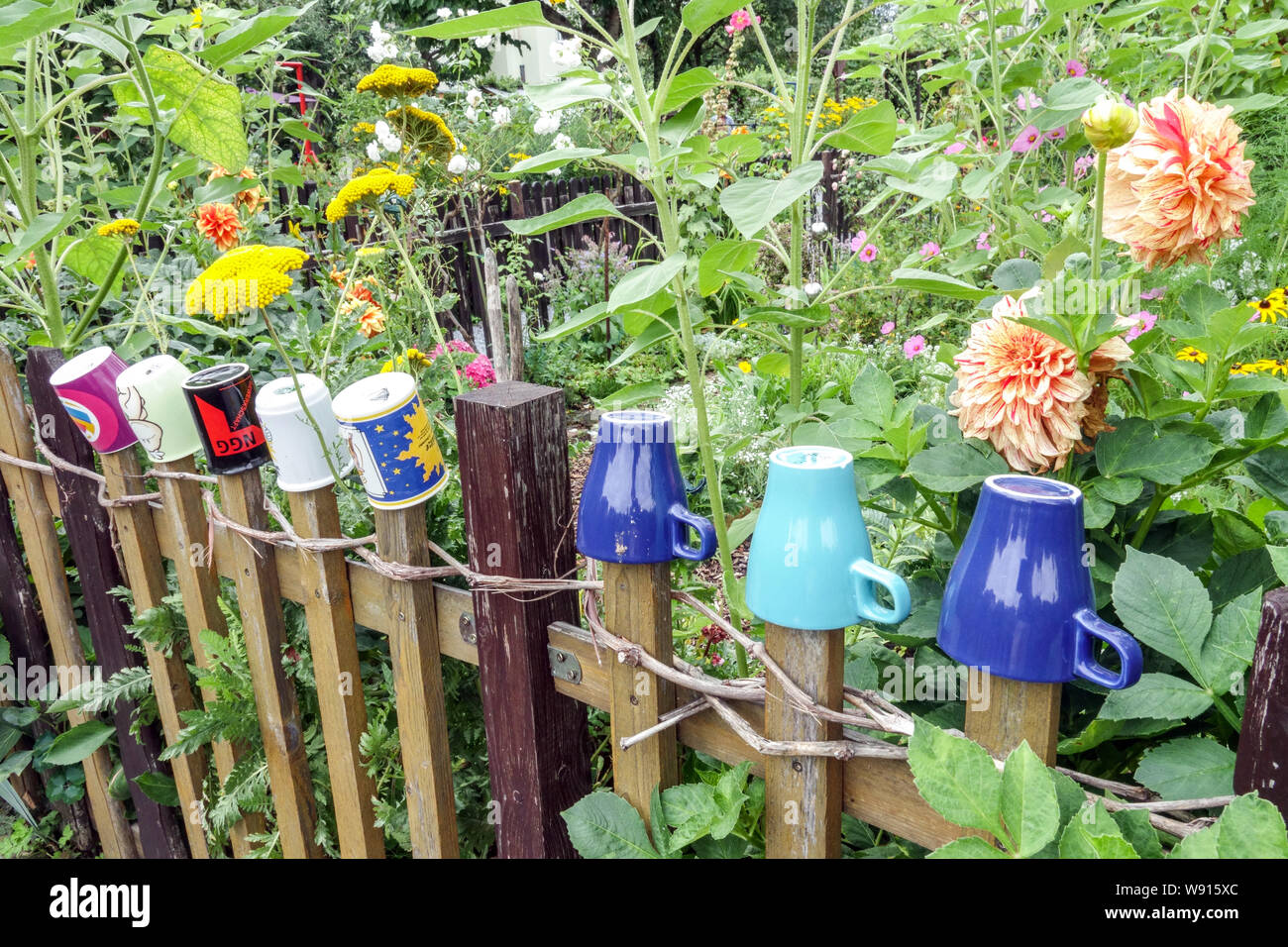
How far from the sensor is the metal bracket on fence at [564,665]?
1.05m

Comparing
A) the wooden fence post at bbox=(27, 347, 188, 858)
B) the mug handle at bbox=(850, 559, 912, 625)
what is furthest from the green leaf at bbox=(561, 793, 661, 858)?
the wooden fence post at bbox=(27, 347, 188, 858)

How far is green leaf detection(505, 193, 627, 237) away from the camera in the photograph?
88cm

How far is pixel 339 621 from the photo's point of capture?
126cm

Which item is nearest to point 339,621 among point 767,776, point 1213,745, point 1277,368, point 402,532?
point 402,532

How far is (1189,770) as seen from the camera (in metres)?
0.67

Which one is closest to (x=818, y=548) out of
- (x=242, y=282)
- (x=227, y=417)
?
(x=242, y=282)

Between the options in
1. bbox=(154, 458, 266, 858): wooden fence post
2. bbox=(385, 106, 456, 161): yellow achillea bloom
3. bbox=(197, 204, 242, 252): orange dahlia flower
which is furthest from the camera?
bbox=(197, 204, 242, 252): orange dahlia flower

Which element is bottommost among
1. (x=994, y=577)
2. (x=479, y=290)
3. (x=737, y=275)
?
(x=479, y=290)

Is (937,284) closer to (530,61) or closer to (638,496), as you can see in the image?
(638,496)

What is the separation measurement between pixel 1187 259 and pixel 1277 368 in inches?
75.4

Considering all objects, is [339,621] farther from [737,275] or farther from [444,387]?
[444,387]

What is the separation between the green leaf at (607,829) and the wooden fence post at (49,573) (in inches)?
57.8

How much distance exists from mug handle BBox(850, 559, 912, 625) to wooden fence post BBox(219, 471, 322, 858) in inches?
37.6

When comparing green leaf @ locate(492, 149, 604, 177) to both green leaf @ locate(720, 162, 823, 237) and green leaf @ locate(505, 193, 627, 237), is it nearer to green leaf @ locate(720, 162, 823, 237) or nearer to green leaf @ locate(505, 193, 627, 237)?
green leaf @ locate(505, 193, 627, 237)
